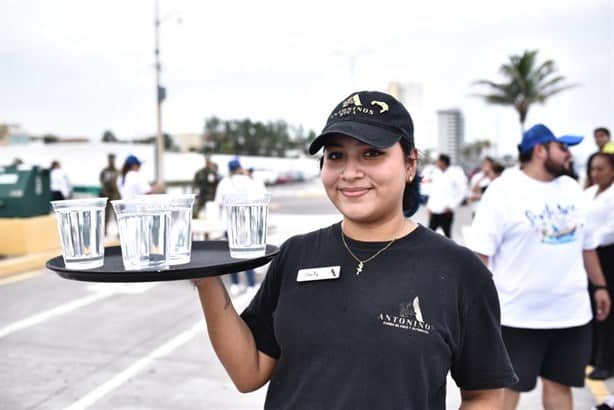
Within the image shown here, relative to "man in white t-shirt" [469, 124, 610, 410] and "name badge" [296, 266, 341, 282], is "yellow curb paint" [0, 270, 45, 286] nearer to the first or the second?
"man in white t-shirt" [469, 124, 610, 410]

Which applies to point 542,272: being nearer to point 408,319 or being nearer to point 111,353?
point 408,319

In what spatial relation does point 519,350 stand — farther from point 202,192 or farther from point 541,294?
point 202,192

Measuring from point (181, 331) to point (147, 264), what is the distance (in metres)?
4.69

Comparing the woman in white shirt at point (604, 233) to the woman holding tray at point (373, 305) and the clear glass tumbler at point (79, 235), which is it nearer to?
the woman holding tray at point (373, 305)

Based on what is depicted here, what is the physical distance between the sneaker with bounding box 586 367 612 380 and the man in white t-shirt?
1.77m

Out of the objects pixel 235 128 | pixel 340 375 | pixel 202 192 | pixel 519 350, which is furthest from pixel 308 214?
pixel 235 128

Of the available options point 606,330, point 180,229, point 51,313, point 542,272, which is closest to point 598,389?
point 606,330

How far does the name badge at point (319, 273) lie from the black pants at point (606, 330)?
3.72 meters

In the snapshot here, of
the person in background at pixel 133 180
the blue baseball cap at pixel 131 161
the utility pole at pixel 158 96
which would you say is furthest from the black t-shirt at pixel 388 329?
the utility pole at pixel 158 96

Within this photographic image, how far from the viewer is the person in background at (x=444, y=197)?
984 centimetres

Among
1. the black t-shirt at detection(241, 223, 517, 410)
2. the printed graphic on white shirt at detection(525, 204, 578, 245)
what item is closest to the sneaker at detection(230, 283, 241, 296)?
the printed graphic on white shirt at detection(525, 204, 578, 245)

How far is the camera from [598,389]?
433 cm

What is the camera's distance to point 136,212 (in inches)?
53.2

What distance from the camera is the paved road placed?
419 centimetres
